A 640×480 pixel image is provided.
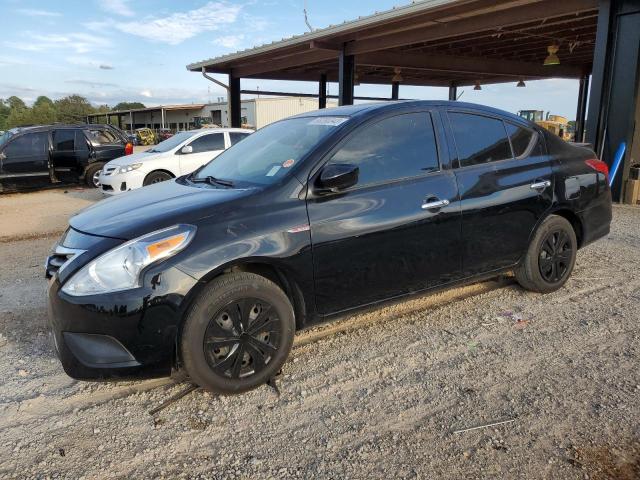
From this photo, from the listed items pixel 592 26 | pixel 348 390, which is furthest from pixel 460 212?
pixel 592 26

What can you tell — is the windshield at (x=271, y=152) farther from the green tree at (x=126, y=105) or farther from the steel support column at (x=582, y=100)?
the green tree at (x=126, y=105)

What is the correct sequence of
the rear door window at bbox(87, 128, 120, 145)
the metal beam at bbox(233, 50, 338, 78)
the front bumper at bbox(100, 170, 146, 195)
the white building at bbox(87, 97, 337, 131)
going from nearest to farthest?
A: the front bumper at bbox(100, 170, 146, 195) → the rear door window at bbox(87, 128, 120, 145) → the metal beam at bbox(233, 50, 338, 78) → the white building at bbox(87, 97, 337, 131)

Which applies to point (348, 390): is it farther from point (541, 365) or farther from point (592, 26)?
point (592, 26)

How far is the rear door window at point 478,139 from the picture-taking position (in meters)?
3.93

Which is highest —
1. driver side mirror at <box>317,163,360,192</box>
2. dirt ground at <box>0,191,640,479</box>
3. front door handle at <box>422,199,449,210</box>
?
driver side mirror at <box>317,163,360,192</box>

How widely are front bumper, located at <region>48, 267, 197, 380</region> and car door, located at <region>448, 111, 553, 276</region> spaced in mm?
2181

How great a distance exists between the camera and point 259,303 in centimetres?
298

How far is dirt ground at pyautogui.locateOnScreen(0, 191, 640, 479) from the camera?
244cm

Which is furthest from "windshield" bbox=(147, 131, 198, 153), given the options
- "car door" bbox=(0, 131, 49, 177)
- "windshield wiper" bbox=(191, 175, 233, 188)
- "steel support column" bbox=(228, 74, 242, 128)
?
"steel support column" bbox=(228, 74, 242, 128)

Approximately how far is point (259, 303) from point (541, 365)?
1860 millimetres

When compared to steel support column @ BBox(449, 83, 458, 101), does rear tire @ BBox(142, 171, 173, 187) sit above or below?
below

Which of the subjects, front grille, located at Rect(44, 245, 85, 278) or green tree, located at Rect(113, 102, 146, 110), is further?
green tree, located at Rect(113, 102, 146, 110)

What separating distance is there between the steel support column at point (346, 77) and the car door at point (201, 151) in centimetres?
517

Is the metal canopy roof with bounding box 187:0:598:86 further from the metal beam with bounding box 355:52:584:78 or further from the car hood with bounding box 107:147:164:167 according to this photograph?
the car hood with bounding box 107:147:164:167
